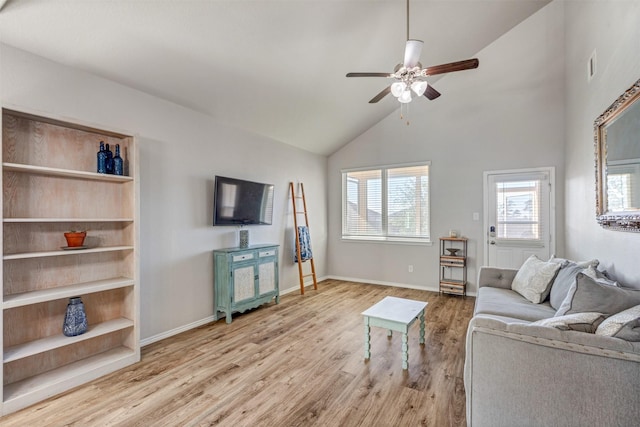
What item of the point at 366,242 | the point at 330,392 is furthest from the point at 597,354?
the point at 366,242

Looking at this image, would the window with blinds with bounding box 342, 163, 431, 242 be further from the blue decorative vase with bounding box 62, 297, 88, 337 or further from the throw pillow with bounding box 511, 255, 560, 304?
the blue decorative vase with bounding box 62, 297, 88, 337

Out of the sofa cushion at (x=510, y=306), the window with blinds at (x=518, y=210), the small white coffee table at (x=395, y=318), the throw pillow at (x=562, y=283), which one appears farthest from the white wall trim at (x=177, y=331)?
the window with blinds at (x=518, y=210)

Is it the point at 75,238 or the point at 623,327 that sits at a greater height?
the point at 75,238

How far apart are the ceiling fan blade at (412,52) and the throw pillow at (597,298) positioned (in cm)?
197

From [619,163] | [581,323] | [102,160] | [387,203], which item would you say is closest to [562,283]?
[619,163]

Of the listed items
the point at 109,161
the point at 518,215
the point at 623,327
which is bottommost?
the point at 623,327

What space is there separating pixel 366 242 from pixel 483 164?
2413mm

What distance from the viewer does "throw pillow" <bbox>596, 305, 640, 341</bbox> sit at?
1285 mm

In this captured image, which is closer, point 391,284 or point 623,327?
point 623,327

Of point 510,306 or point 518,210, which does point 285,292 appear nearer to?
point 510,306

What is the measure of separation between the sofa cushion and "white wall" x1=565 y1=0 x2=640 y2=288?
588mm

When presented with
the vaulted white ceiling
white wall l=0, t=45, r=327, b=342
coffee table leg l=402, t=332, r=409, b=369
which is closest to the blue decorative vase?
white wall l=0, t=45, r=327, b=342

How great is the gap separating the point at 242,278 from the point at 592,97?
4.36m

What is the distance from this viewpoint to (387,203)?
5551 millimetres
